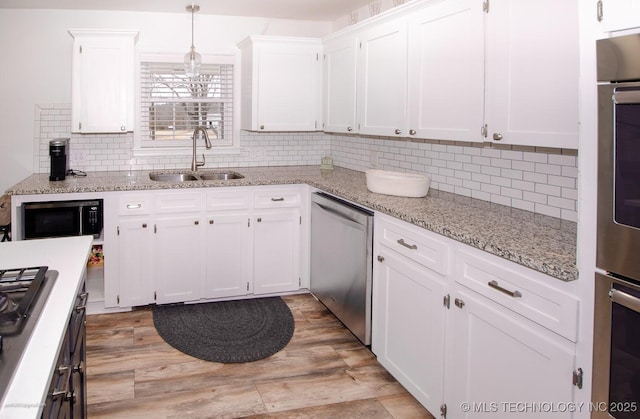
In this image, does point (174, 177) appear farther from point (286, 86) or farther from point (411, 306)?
point (411, 306)

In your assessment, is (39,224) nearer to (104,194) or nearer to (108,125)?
Result: (104,194)

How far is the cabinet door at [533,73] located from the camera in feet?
6.85

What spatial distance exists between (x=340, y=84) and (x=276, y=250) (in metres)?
1.37

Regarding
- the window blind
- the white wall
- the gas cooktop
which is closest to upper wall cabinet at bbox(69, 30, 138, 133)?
the white wall

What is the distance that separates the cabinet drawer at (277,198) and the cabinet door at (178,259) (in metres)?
0.48

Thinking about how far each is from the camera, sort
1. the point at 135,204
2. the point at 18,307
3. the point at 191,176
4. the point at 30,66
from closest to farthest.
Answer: the point at 18,307
the point at 135,204
the point at 30,66
the point at 191,176

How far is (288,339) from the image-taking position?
3521 mm

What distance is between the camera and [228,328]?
3705 millimetres

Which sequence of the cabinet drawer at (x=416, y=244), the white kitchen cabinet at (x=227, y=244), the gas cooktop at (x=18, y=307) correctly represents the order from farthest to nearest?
1. the white kitchen cabinet at (x=227, y=244)
2. the cabinet drawer at (x=416, y=244)
3. the gas cooktop at (x=18, y=307)

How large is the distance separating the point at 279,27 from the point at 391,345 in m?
3.14

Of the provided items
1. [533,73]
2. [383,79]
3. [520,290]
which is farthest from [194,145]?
[520,290]

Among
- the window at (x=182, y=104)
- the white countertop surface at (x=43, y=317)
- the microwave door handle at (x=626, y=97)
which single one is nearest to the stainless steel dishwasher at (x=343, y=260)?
the window at (x=182, y=104)

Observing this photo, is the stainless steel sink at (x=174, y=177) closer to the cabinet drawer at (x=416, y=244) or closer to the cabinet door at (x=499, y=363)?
the cabinet drawer at (x=416, y=244)

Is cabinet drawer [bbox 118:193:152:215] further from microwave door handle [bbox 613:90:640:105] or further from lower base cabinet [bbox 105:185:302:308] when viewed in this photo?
microwave door handle [bbox 613:90:640:105]
